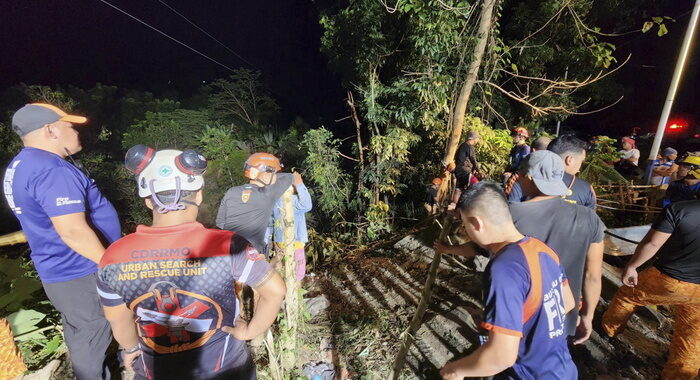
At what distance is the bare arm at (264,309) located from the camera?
4.48 ft

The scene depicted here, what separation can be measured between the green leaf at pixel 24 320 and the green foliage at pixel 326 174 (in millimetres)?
5826

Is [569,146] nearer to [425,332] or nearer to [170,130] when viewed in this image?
[425,332]

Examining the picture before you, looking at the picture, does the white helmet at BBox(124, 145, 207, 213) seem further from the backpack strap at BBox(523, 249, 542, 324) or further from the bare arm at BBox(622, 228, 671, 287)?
the bare arm at BBox(622, 228, 671, 287)

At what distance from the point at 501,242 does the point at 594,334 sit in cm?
248

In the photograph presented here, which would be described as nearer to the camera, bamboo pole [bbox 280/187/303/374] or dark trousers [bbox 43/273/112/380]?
dark trousers [bbox 43/273/112/380]

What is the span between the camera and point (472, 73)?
5996mm

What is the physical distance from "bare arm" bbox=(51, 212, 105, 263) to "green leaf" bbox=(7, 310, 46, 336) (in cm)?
240

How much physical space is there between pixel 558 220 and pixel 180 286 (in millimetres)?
2259

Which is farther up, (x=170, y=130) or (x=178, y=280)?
(x=170, y=130)

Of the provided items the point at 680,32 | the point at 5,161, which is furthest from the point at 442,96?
the point at 680,32

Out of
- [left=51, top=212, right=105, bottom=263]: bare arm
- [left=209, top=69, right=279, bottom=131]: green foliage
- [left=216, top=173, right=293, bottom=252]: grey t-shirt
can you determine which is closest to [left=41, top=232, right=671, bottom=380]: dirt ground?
[left=216, top=173, right=293, bottom=252]: grey t-shirt

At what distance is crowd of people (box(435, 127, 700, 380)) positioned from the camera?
4.23 ft

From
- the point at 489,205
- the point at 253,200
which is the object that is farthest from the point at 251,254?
the point at 253,200

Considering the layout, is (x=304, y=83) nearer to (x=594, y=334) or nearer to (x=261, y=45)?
(x=261, y=45)
